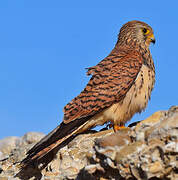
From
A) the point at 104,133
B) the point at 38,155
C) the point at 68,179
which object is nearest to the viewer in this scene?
the point at 68,179

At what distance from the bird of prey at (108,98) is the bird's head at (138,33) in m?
0.42

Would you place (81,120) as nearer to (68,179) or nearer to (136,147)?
(68,179)

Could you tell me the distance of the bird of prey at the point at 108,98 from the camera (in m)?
5.27

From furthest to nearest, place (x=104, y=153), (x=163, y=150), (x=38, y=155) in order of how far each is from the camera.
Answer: (x=38, y=155)
(x=104, y=153)
(x=163, y=150)

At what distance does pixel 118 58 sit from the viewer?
607cm

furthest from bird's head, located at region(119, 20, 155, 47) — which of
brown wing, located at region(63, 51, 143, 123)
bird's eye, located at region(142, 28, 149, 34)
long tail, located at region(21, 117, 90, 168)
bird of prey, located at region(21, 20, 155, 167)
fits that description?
long tail, located at region(21, 117, 90, 168)

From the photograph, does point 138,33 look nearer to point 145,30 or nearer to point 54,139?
point 145,30

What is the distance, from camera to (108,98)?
18.0 ft

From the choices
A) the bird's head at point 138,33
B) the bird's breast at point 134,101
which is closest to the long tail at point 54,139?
the bird's breast at point 134,101

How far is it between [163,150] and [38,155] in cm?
→ 210

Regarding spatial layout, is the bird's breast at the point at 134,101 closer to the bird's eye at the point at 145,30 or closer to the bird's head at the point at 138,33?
the bird's head at the point at 138,33

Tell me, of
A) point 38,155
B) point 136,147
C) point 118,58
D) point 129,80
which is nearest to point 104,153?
point 136,147

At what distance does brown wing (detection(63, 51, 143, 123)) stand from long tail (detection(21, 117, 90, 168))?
0.09m

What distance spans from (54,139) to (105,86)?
115 cm
